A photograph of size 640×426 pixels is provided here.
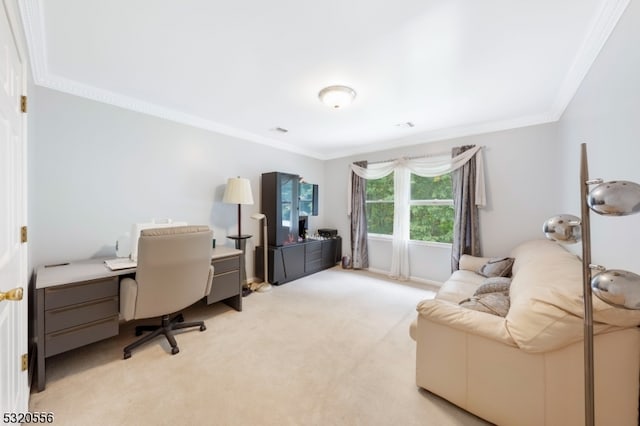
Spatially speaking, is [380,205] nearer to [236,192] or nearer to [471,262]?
[471,262]

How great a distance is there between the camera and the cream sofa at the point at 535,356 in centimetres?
108

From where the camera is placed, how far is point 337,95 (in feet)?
7.72

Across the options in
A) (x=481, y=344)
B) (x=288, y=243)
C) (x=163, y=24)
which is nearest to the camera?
(x=481, y=344)

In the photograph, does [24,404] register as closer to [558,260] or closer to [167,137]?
[167,137]

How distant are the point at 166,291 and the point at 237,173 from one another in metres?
2.12

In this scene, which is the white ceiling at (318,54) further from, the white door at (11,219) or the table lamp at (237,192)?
the table lamp at (237,192)

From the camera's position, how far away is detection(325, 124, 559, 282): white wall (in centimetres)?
300

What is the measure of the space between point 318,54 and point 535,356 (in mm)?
2325

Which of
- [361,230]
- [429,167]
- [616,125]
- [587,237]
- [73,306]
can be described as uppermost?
[429,167]

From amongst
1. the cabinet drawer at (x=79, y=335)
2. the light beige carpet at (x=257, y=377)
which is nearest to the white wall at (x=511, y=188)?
the light beige carpet at (x=257, y=377)

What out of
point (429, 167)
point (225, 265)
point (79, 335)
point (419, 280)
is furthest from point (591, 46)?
point (79, 335)

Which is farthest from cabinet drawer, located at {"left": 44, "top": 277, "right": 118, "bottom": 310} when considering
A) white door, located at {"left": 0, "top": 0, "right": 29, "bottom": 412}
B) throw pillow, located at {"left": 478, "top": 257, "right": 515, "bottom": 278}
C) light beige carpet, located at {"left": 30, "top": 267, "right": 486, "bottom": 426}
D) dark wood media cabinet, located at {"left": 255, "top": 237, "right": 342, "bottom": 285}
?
throw pillow, located at {"left": 478, "top": 257, "right": 515, "bottom": 278}

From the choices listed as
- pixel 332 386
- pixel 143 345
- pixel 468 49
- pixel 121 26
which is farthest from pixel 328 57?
pixel 143 345

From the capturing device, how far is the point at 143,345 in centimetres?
214
